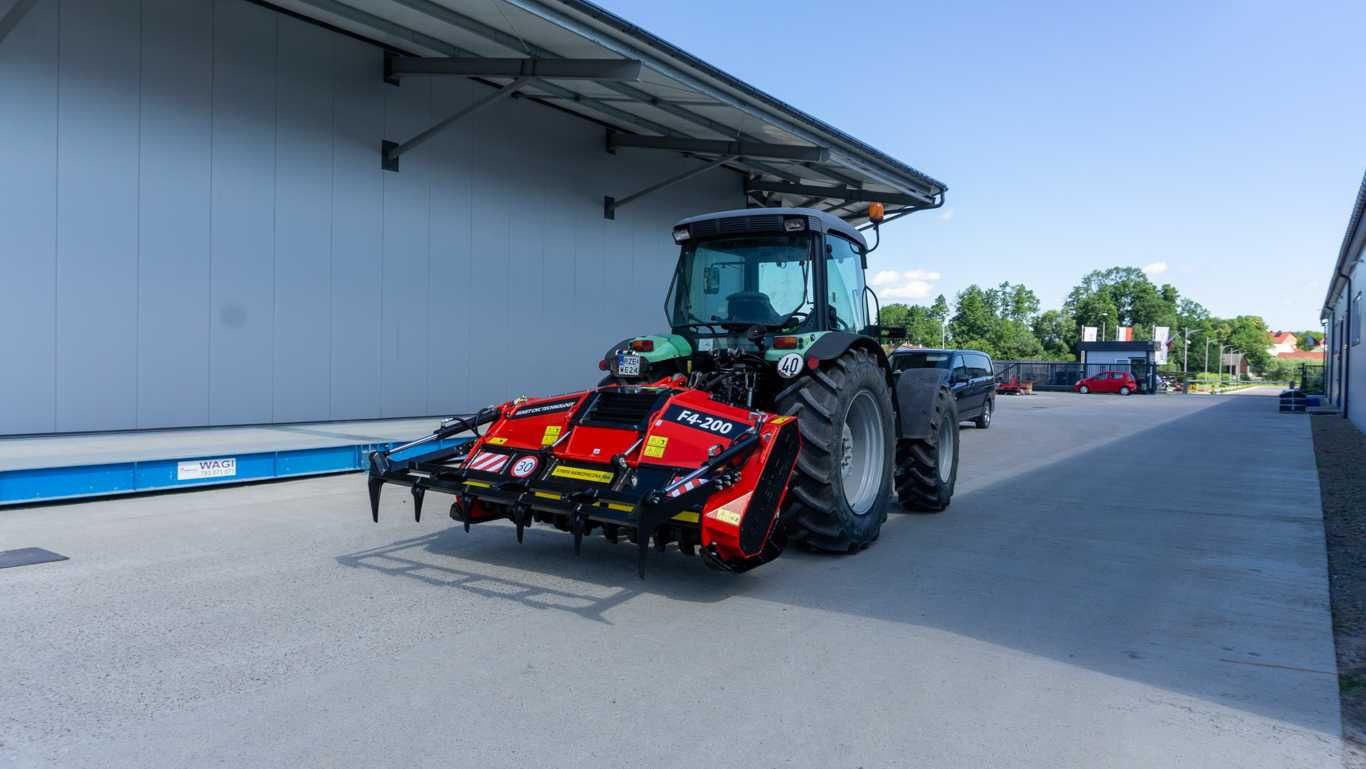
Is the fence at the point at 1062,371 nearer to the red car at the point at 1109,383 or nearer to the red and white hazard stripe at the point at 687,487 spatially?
the red car at the point at 1109,383

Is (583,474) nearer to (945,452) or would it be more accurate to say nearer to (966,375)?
(945,452)

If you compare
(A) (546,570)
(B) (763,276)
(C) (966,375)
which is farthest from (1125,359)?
(A) (546,570)

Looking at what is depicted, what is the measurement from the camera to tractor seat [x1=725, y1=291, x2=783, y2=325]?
23.0ft

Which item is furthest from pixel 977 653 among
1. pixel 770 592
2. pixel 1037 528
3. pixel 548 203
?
pixel 548 203

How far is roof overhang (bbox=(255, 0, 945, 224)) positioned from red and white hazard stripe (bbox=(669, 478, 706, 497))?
9018 millimetres

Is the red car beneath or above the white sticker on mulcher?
beneath

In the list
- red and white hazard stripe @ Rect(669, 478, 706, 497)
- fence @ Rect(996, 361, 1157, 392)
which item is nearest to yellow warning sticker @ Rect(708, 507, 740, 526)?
red and white hazard stripe @ Rect(669, 478, 706, 497)

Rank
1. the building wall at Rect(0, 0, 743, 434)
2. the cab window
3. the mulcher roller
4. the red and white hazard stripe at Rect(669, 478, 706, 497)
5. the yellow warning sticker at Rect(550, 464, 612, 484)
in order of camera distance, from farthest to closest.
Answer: the building wall at Rect(0, 0, 743, 434), the cab window, the yellow warning sticker at Rect(550, 464, 612, 484), the mulcher roller, the red and white hazard stripe at Rect(669, 478, 706, 497)

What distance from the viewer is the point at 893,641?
182 inches

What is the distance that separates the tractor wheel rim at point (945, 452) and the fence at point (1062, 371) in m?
41.0

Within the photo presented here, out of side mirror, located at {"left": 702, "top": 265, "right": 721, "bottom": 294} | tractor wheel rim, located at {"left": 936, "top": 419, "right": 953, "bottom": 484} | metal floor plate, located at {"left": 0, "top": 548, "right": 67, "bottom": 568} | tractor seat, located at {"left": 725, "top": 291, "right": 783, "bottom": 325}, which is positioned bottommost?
metal floor plate, located at {"left": 0, "top": 548, "right": 67, "bottom": 568}

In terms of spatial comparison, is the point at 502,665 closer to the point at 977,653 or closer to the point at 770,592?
the point at 770,592

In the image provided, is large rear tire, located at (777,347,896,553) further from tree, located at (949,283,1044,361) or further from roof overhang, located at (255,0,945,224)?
tree, located at (949,283,1044,361)

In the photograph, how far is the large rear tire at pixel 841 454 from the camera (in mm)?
5891
